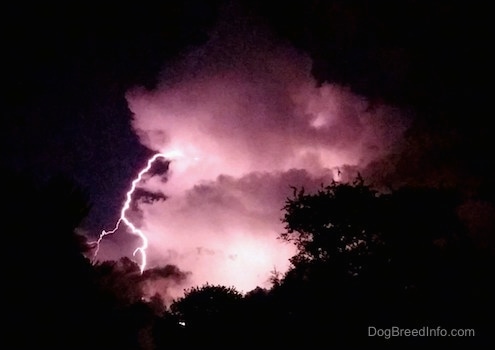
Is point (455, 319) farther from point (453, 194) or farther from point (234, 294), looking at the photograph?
point (234, 294)

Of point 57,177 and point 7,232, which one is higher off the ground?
point 57,177

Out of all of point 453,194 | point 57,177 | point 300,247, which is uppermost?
point 453,194

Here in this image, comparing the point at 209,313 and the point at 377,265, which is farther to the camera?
the point at 209,313

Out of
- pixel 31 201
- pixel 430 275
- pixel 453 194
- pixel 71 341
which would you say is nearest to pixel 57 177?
pixel 31 201

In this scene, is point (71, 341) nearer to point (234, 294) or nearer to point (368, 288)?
point (368, 288)

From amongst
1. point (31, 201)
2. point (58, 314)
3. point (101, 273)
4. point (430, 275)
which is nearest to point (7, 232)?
point (31, 201)

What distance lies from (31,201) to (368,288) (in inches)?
774

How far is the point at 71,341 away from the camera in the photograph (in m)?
14.0

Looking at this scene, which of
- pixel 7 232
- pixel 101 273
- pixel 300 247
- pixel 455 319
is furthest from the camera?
pixel 300 247

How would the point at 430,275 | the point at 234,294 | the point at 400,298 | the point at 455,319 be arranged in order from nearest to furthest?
the point at 455,319
the point at 400,298
the point at 430,275
the point at 234,294

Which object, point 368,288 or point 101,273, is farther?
point 368,288

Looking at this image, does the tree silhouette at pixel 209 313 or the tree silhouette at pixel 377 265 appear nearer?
the tree silhouette at pixel 377 265

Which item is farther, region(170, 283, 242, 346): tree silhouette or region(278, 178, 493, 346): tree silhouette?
region(170, 283, 242, 346): tree silhouette

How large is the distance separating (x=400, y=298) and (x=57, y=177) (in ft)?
64.9
